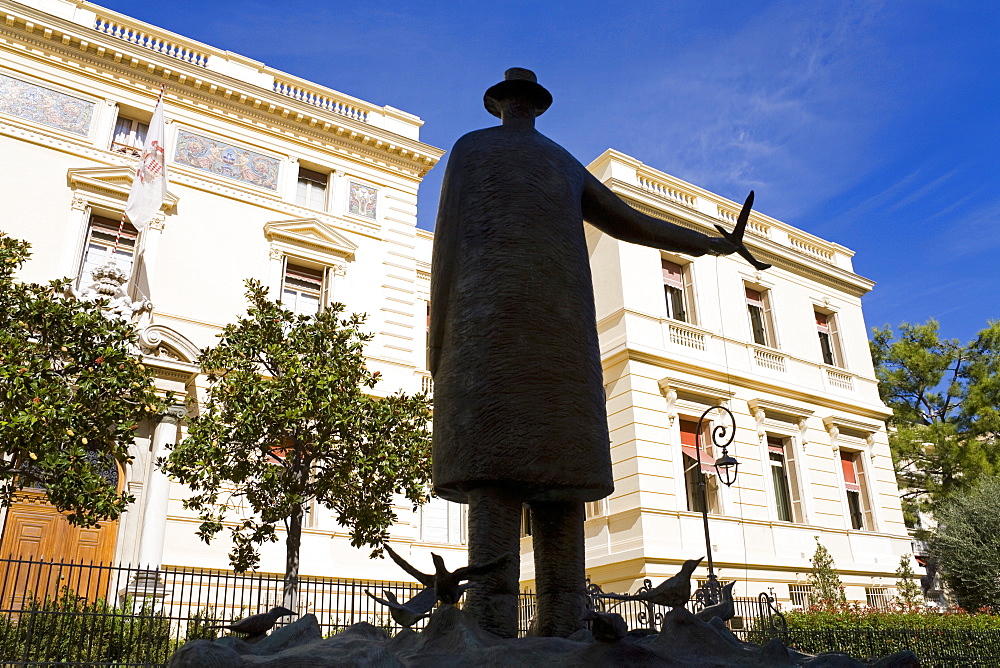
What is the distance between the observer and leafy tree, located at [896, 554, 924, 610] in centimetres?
2000

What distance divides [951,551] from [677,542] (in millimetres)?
10979

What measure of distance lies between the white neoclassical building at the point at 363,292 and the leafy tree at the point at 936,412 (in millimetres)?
5554

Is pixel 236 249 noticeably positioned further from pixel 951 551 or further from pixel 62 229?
pixel 951 551

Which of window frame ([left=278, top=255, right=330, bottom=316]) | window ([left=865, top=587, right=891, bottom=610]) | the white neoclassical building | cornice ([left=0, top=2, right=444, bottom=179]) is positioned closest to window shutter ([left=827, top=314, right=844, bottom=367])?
the white neoclassical building

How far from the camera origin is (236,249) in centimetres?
1741

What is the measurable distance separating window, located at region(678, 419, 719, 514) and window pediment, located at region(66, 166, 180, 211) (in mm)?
14024

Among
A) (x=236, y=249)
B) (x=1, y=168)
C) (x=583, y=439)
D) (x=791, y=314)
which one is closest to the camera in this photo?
(x=583, y=439)

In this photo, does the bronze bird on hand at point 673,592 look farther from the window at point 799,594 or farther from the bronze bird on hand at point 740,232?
the window at point 799,594

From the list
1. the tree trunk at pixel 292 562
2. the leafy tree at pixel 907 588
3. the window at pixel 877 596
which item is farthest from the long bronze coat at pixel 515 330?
the window at pixel 877 596

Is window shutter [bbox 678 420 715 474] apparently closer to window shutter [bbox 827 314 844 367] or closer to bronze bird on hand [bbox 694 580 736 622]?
window shutter [bbox 827 314 844 367]

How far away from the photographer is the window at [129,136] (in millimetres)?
17000

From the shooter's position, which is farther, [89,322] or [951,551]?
[951,551]

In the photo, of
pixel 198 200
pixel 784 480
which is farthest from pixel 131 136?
pixel 784 480

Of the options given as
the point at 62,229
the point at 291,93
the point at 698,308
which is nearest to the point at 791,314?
the point at 698,308
